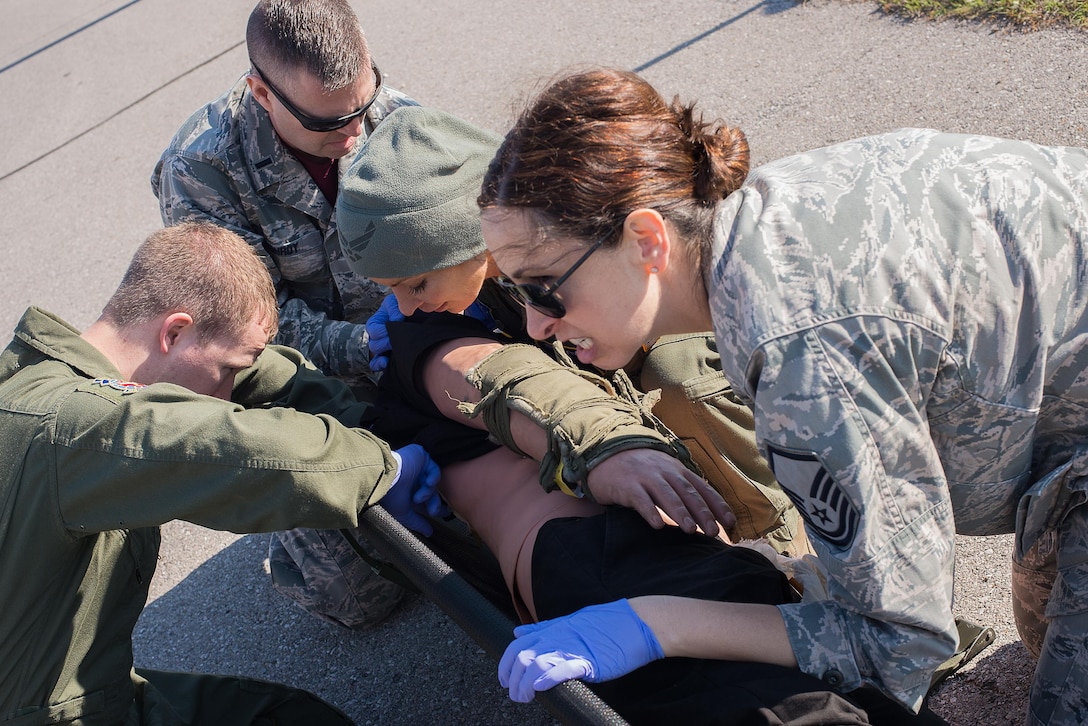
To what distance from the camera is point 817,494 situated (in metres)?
1.29

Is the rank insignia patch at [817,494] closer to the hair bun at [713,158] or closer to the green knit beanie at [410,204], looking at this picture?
the hair bun at [713,158]

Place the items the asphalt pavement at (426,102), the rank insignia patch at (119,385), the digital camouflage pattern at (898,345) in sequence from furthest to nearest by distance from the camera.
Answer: the asphalt pavement at (426,102)
the rank insignia patch at (119,385)
the digital camouflage pattern at (898,345)

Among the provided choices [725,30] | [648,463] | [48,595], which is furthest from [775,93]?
[48,595]

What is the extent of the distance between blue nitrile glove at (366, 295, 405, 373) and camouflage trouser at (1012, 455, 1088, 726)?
1.62 metres

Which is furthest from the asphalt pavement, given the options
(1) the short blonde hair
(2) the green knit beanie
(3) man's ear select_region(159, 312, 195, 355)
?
(3) man's ear select_region(159, 312, 195, 355)

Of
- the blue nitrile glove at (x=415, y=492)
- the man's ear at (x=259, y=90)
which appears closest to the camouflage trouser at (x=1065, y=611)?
the blue nitrile glove at (x=415, y=492)

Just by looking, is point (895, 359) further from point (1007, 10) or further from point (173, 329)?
point (1007, 10)

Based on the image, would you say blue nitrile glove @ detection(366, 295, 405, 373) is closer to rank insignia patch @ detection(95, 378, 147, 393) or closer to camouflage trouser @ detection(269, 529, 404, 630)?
camouflage trouser @ detection(269, 529, 404, 630)

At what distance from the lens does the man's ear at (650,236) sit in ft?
4.54

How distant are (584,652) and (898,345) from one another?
26.2 inches

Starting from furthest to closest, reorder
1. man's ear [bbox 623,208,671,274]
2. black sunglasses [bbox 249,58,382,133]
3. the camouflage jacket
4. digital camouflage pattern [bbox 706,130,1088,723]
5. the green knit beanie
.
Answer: the camouflage jacket → black sunglasses [bbox 249,58,382,133] → the green knit beanie → man's ear [bbox 623,208,671,274] → digital camouflage pattern [bbox 706,130,1088,723]

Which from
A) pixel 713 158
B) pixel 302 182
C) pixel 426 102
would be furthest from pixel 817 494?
pixel 426 102

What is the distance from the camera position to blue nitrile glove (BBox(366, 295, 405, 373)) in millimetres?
2637

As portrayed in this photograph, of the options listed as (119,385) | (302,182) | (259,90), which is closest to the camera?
(119,385)
